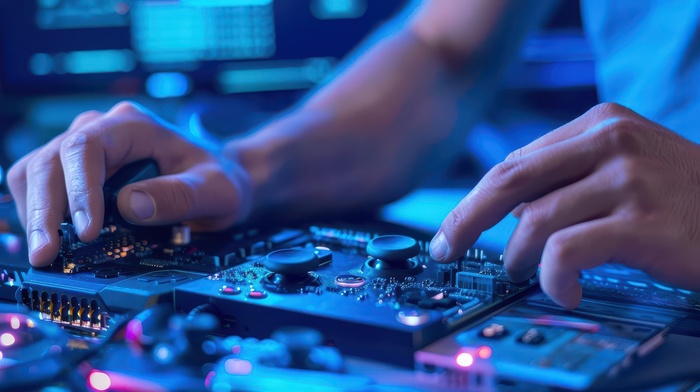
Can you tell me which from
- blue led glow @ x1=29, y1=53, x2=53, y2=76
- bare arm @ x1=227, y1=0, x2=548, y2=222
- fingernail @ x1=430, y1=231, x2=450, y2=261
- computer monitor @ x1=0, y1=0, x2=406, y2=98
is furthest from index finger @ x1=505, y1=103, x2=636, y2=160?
blue led glow @ x1=29, y1=53, x2=53, y2=76

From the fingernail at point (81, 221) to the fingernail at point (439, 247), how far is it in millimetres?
403

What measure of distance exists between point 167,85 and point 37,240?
1.28 m

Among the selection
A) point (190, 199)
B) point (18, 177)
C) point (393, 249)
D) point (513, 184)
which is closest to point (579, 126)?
point (513, 184)

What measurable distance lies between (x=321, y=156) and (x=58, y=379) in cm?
90

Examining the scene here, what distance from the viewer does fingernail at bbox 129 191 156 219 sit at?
0.93 m

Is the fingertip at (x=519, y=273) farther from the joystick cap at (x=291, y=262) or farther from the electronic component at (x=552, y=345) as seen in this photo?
the joystick cap at (x=291, y=262)

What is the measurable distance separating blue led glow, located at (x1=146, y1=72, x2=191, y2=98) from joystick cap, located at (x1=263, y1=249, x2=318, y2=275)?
4.68ft

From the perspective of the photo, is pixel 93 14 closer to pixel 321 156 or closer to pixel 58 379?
pixel 321 156

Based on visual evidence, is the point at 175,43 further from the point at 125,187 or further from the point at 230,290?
the point at 230,290

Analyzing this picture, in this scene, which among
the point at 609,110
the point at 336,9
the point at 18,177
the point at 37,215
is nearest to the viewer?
the point at 609,110

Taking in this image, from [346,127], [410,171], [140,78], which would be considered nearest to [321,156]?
[346,127]

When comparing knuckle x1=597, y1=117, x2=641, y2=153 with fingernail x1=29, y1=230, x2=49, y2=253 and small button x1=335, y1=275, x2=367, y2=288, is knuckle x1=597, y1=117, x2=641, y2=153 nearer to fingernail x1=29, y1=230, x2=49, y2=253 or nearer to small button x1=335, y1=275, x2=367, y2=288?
small button x1=335, y1=275, x2=367, y2=288

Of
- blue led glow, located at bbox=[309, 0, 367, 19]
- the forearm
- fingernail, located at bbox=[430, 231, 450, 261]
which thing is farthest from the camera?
blue led glow, located at bbox=[309, 0, 367, 19]

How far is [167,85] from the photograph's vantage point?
2.09 metres
